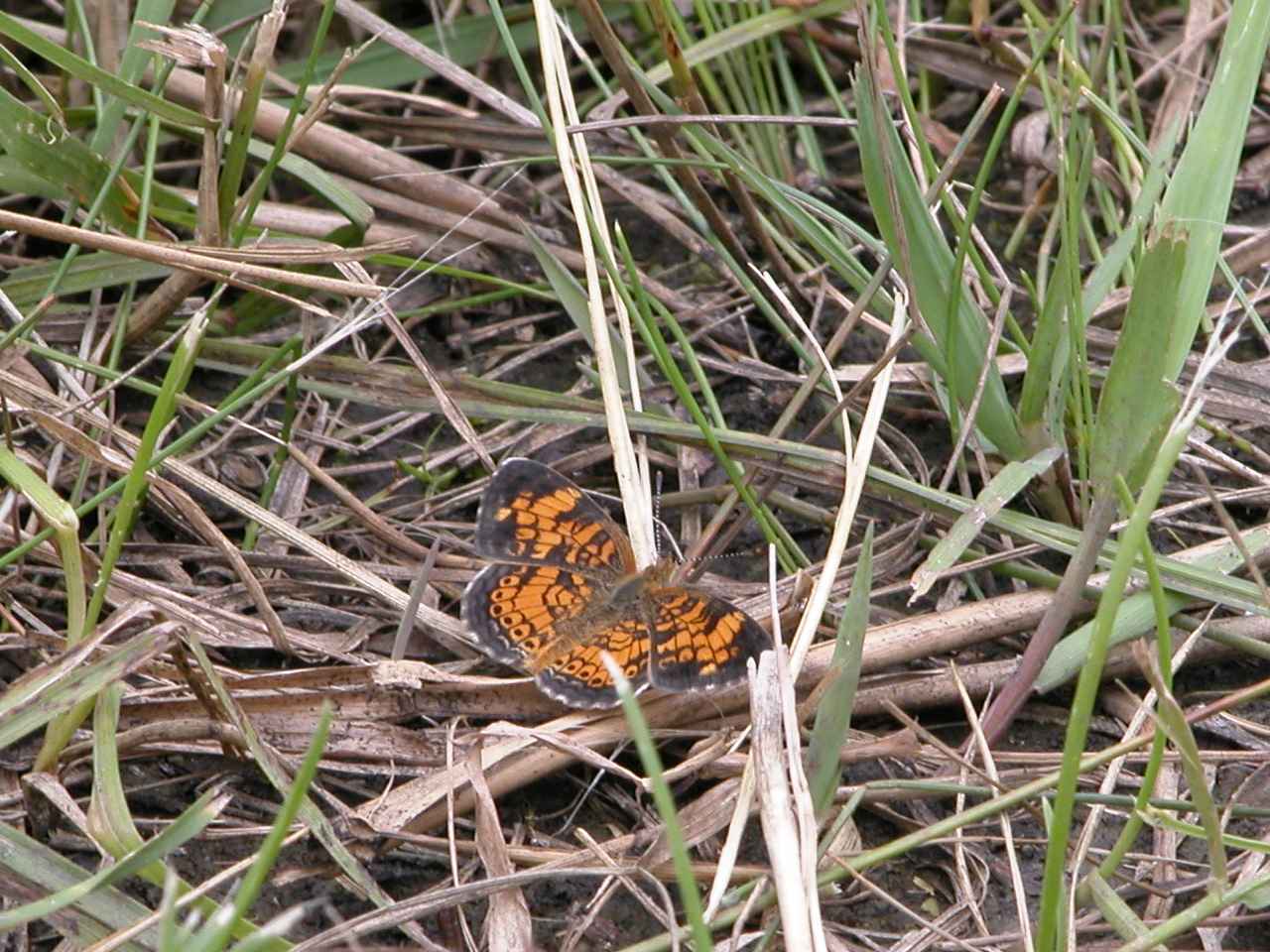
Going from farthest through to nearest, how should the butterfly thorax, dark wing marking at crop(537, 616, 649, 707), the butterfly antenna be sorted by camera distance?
1. the butterfly antenna
2. the butterfly thorax
3. dark wing marking at crop(537, 616, 649, 707)

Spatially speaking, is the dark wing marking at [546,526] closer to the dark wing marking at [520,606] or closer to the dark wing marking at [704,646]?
the dark wing marking at [520,606]

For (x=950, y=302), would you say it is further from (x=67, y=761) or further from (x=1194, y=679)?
(x=67, y=761)

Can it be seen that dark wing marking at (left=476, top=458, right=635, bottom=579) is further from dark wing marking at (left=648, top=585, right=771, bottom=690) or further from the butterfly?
dark wing marking at (left=648, top=585, right=771, bottom=690)

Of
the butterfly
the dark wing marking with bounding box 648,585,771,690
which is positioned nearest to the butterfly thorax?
the butterfly

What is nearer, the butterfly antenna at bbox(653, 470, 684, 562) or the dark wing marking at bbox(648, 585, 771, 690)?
the dark wing marking at bbox(648, 585, 771, 690)

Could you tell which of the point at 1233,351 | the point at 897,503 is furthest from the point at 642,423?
the point at 1233,351

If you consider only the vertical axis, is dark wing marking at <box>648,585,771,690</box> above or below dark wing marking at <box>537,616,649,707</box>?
above

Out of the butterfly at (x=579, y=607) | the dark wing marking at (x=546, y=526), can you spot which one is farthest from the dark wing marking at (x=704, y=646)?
the dark wing marking at (x=546, y=526)

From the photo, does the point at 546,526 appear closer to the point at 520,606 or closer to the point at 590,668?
the point at 520,606

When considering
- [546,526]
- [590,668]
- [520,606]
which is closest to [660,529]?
[546,526]

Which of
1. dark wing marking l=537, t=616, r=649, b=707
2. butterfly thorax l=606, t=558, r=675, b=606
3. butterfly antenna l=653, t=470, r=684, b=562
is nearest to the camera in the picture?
dark wing marking l=537, t=616, r=649, b=707
